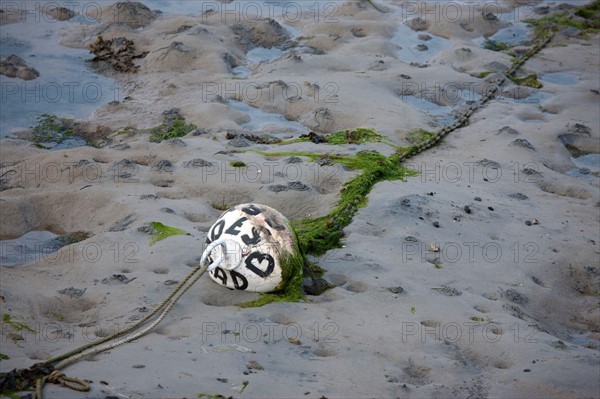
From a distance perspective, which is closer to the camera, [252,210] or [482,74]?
[252,210]

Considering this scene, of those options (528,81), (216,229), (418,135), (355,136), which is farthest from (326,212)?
(528,81)

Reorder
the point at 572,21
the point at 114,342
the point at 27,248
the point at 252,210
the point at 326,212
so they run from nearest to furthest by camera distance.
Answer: the point at 114,342 → the point at 252,210 → the point at 27,248 → the point at 326,212 → the point at 572,21

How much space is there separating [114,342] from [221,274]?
0.83m

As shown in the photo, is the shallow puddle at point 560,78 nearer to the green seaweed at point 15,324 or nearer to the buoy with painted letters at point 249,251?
the buoy with painted letters at point 249,251

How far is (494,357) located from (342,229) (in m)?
1.60

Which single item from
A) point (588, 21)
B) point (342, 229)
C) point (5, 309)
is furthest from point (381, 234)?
point (588, 21)

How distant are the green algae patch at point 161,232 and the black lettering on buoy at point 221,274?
74cm

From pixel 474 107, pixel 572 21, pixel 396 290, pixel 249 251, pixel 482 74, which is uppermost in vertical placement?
pixel 572 21

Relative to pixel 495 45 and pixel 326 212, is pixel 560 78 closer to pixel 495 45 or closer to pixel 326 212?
pixel 495 45

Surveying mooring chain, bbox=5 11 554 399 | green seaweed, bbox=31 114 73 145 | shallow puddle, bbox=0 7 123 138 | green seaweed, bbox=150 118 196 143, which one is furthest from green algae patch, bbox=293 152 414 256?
shallow puddle, bbox=0 7 123 138

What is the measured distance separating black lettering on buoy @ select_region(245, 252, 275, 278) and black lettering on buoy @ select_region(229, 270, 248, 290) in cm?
8

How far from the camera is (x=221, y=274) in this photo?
4.47 metres

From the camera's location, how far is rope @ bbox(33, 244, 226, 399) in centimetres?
337

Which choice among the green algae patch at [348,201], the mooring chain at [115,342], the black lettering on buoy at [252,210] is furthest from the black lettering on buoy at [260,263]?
the green algae patch at [348,201]
